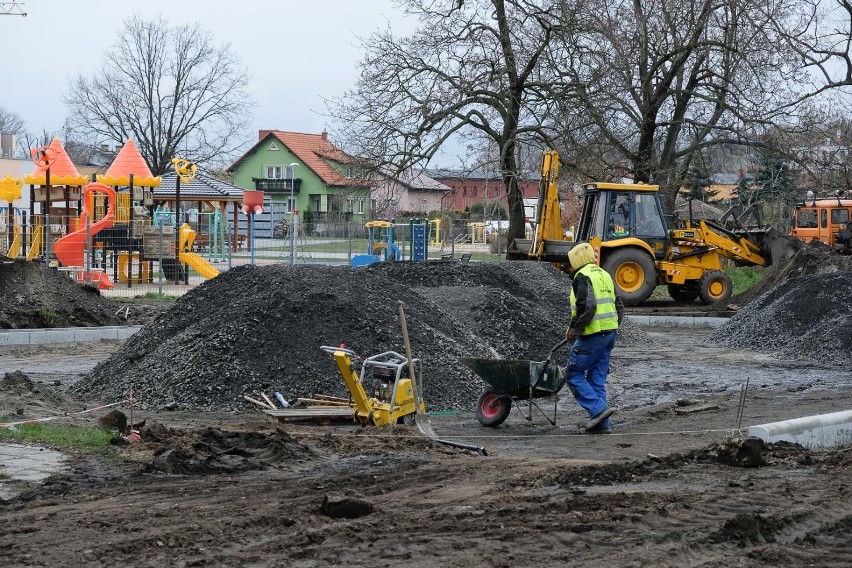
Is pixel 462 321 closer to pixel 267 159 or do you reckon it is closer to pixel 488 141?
pixel 488 141

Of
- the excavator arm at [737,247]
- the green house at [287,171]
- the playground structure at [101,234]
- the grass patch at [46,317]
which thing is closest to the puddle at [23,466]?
the grass patch at [46,317]

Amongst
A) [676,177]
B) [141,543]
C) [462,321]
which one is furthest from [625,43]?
[141,543]

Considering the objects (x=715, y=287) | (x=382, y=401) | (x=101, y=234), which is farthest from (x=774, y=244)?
(x=382, y=401)

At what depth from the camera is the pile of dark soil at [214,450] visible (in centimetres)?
733

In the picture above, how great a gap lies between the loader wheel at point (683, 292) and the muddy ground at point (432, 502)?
15384 mm

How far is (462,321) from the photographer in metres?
15.4

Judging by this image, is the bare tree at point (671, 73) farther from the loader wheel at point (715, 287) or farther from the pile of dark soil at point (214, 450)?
the pile of dark soil at point (214, 450)

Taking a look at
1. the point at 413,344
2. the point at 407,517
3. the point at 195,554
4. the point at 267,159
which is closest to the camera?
the point at 195,554

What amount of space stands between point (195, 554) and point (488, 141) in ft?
83.9

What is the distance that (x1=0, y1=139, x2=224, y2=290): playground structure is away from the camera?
26.5 m

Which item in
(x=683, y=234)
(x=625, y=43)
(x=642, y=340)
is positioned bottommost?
(x=642, y=340)

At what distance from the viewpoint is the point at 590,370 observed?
1005 centimetres

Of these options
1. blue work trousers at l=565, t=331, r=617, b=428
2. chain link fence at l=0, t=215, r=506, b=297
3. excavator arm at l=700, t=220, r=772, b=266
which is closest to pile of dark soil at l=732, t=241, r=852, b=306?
excavator arm at l=700, t=220, r=772, b=266

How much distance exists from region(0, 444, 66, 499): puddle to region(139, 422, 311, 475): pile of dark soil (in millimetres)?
699
